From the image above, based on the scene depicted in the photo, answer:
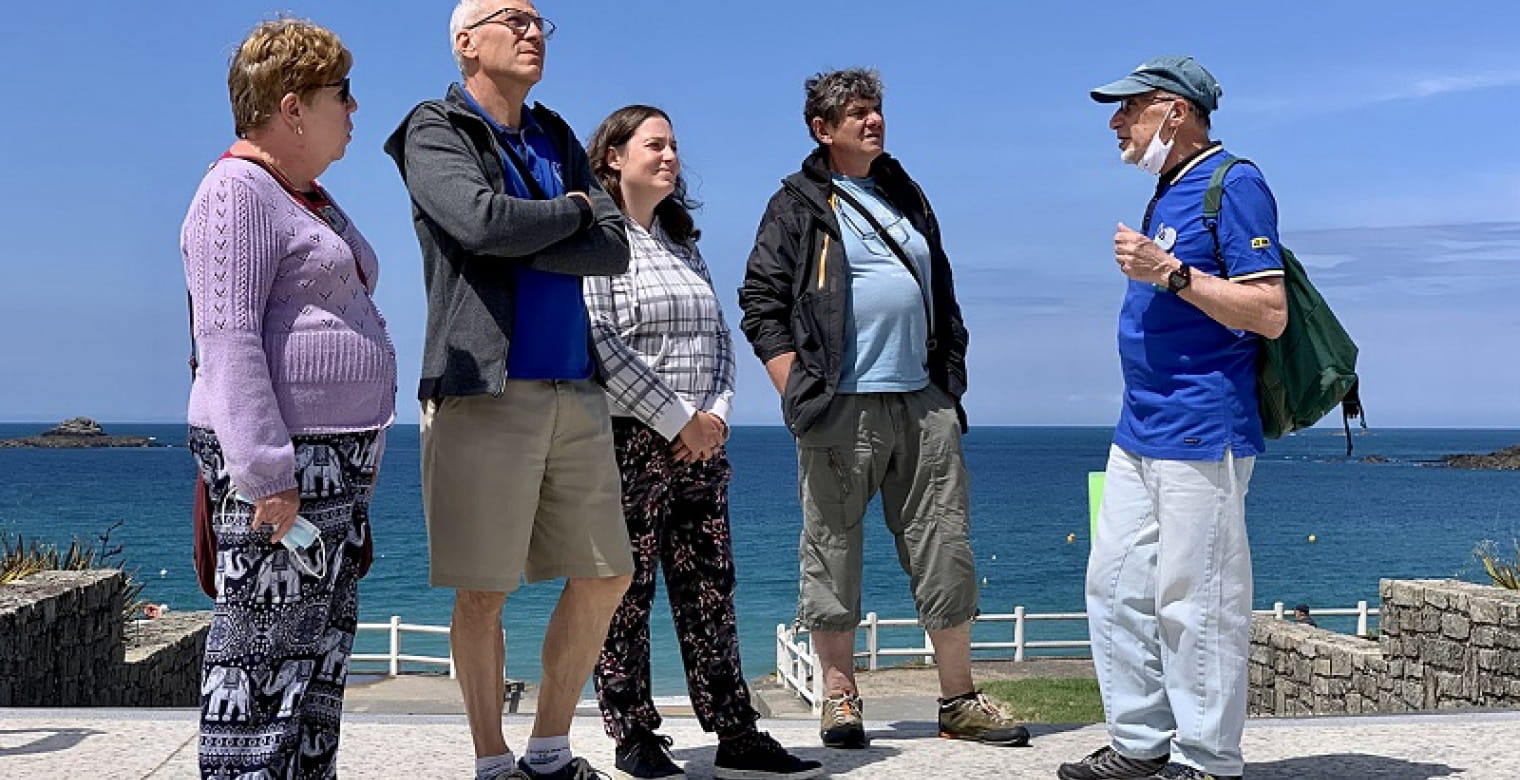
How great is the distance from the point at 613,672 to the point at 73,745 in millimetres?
1620

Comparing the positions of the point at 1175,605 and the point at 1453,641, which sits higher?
the point at 1175,605

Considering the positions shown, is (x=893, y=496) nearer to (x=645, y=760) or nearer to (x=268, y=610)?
(x=645, y=760)

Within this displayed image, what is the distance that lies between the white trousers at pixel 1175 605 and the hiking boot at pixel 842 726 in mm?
811

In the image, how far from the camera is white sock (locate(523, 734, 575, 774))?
158 inches

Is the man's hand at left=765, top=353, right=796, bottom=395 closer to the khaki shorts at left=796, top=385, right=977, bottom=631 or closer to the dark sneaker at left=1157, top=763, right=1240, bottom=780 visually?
the khaki shorts at left=796, top=385, right=977, bottom=631

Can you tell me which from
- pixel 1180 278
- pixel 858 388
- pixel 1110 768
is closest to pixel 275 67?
pixel 1180 278

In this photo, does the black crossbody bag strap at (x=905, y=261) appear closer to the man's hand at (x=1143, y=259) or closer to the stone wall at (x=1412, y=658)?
the man's hand at (x=1143, y=259)

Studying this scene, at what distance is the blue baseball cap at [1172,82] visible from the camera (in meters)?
4.02

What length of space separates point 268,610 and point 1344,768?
292cm

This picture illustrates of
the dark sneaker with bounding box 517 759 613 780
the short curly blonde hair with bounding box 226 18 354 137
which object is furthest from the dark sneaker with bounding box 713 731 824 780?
the short curly blonde hair with bounding box 226 18 354 137

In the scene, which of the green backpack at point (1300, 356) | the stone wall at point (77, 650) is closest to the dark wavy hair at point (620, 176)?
the green backpack at point (1300, 356)

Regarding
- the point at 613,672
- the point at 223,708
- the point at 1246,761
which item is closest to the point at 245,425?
the point at 223,708

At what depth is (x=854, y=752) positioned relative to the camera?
4.68m

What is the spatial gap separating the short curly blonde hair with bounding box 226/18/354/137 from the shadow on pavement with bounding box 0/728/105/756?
237 cm
